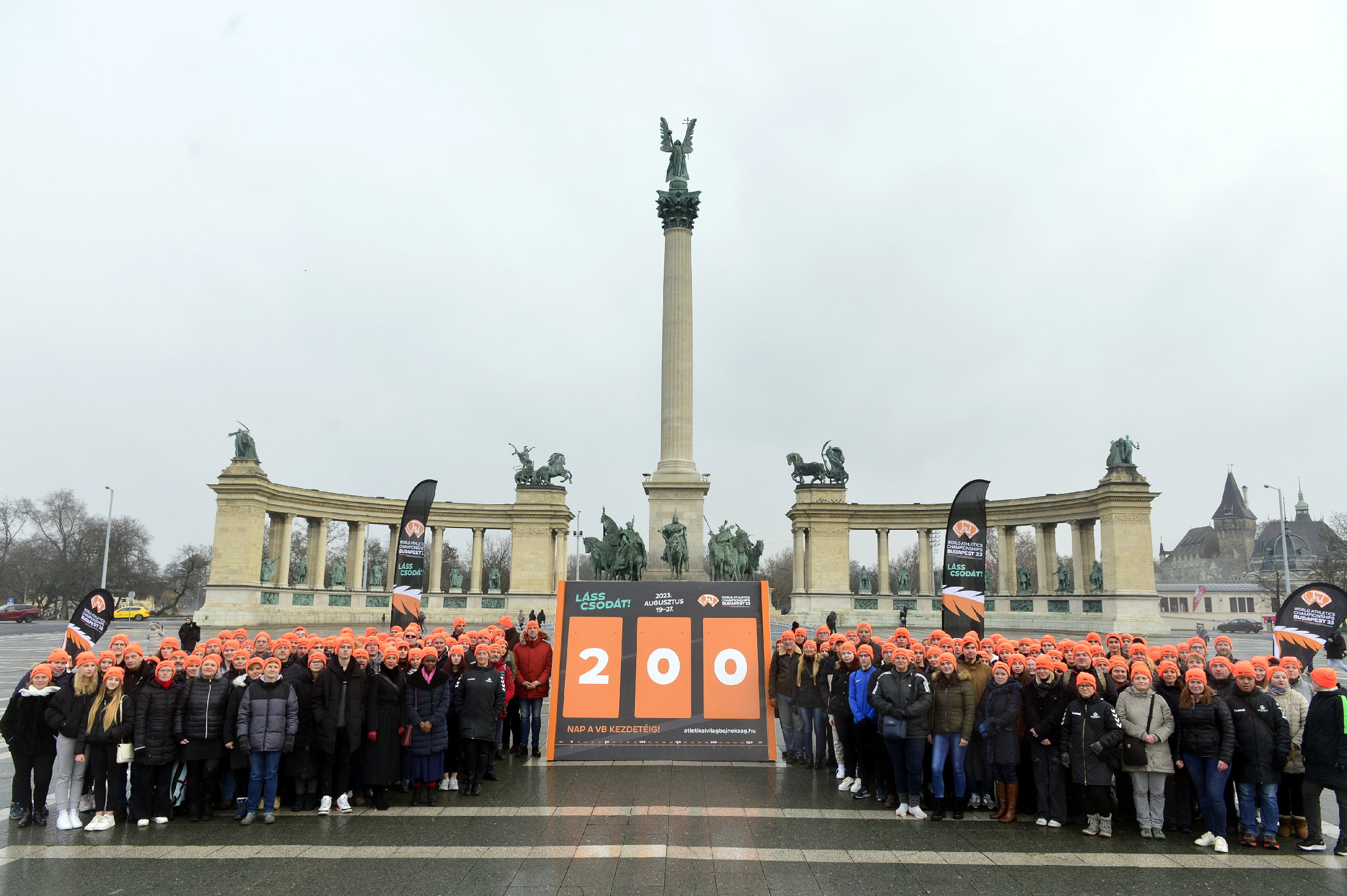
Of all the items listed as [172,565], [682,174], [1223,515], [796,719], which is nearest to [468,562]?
[172,565]

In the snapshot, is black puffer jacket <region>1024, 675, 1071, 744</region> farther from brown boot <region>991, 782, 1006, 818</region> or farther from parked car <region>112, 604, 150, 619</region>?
parked car <region>112, 604, 150, 619</region>

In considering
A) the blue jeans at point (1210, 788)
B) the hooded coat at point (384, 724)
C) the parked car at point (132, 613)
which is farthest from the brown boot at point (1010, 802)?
the parked car at point (132, 613)

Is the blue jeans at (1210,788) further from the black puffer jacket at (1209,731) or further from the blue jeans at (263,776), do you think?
the blue jeans at (263,776)

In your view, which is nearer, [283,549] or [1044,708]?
[1044,708]

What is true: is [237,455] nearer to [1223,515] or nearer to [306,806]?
[306,806]

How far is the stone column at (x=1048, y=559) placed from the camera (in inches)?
2085

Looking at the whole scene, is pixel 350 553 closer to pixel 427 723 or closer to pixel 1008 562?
pixel 1008 562

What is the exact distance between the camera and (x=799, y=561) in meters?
58.9

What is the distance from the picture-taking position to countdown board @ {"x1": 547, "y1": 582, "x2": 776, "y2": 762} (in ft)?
39.4

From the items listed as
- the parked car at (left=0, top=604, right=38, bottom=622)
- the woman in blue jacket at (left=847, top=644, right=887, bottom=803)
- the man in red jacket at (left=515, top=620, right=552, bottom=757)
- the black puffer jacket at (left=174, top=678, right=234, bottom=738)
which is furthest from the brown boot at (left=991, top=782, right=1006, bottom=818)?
the parked car at (left=0, top=604, right=38, bottom=622)

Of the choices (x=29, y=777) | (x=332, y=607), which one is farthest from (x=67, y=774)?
(x=332, y=607)

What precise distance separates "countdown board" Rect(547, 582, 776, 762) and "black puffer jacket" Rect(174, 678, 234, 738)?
4.36 meters

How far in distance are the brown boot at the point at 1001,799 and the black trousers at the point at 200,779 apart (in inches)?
354

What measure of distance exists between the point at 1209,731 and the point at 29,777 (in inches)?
501
